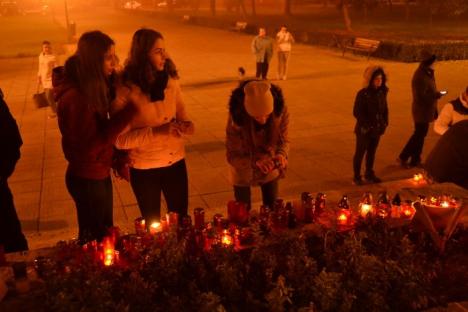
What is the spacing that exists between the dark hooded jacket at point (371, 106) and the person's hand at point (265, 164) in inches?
120

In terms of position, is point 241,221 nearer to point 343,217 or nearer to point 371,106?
point 343,217

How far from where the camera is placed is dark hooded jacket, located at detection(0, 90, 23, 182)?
384cm

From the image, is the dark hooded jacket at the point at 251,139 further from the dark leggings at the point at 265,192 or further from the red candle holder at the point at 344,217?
the red candle holder at the point at 344,217

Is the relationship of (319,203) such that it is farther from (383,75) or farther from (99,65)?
(383,75)

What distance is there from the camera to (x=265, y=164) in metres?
4.02

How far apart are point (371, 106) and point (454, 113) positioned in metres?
1.41

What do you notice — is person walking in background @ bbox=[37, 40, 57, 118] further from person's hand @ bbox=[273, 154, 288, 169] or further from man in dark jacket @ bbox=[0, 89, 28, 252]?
person's hand @ bbox=[273, 154, 288, 169]

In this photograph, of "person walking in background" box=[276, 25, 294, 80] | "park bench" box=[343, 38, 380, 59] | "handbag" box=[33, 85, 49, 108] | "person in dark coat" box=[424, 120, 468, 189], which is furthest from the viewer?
"park bench" box=[343, 38, 380, 59]

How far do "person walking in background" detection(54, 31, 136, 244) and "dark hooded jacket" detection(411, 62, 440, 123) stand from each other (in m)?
5.12

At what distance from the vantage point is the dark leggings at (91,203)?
148 inches

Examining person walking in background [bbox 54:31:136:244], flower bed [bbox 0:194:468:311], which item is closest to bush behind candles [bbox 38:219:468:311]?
flower bed [bbox 0:194:468:311]

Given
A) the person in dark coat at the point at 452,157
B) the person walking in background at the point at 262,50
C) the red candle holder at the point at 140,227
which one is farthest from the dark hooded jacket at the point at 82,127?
the person walking in background at the point at 262,50

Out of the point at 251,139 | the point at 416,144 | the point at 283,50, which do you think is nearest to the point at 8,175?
the point at 251,139

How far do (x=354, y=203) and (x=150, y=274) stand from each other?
260cm
